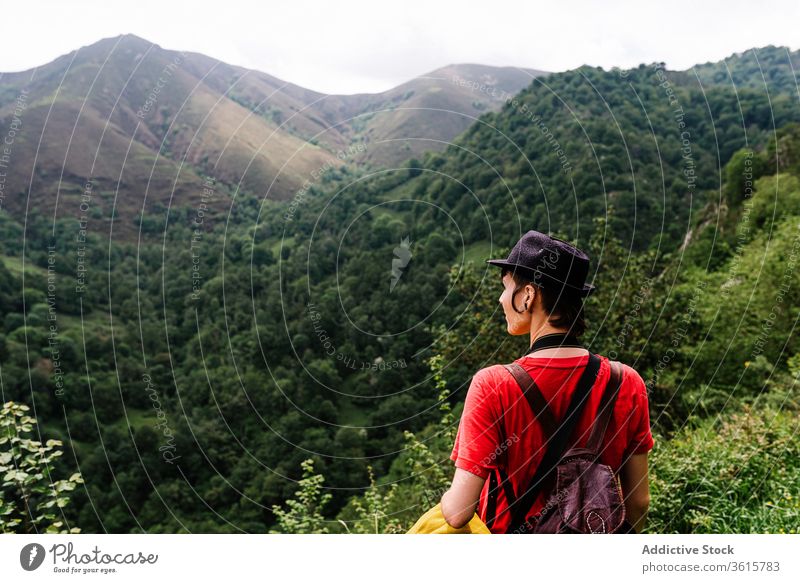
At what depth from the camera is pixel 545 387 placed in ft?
7.30

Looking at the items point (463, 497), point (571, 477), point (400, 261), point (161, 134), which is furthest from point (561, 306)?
point (161, 134)

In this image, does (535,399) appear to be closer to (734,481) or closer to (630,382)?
(630,382)

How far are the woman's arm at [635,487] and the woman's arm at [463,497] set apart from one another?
0.70 metres

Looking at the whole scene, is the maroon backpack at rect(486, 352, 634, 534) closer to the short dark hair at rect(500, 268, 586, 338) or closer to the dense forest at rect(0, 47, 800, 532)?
the short dark hair at rect(500, 268, 586, 338)

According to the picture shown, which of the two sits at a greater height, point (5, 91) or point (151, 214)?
point (5, 91)

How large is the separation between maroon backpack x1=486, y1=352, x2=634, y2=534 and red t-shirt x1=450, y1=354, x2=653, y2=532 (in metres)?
0.02

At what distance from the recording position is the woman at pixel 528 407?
2.19m

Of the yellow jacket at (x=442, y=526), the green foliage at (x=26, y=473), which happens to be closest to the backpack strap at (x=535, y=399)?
the yellow jacket at (x=442, y=526)

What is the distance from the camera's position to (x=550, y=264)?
2.36m

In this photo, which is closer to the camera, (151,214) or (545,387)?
(545,387)

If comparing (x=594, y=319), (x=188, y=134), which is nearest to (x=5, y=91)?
(x=188, y=134)

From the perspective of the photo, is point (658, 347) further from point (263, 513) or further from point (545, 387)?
point (263, 513)

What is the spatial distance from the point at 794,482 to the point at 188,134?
41.3 m
